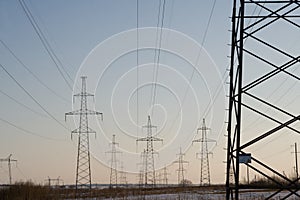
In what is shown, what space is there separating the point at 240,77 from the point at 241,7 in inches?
87.3

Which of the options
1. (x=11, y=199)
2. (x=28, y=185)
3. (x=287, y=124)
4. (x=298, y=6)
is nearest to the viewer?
(x=287, y=124)

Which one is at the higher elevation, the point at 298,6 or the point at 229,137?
the point at 298,6

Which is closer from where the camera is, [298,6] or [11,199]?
[298,6]

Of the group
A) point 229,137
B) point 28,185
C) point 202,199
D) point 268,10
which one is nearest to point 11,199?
point 28,185

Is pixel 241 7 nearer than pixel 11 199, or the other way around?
pixel 241 7

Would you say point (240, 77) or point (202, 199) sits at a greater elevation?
point (240, 77)

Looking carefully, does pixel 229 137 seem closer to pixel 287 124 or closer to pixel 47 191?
pixel 287 124

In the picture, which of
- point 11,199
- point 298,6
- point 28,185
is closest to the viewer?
point 298,6

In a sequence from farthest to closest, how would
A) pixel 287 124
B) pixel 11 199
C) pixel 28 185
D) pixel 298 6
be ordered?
pixel 28 185
pixel 11 199
pixel 298 6
pixel 287 124

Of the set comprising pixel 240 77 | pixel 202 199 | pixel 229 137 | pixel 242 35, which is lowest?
pixel 202 199

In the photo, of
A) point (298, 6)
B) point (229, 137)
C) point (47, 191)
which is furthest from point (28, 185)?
point (298, 6)

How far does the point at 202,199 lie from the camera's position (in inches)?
1772

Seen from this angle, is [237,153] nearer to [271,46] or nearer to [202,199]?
[271,46]

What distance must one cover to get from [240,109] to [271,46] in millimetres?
2704
